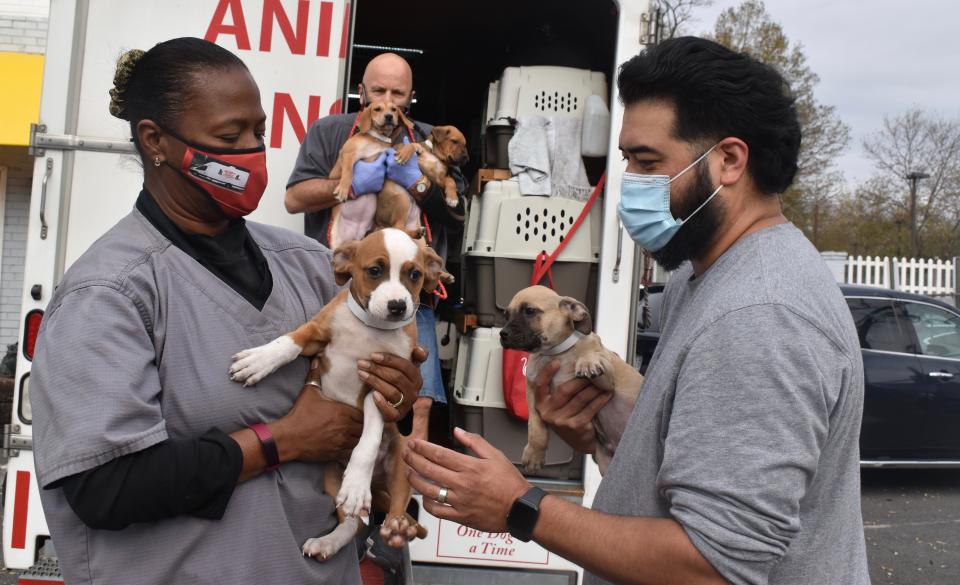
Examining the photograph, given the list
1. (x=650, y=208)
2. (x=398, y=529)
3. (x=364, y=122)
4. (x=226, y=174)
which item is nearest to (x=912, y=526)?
(x=364, y=122)

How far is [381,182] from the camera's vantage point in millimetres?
4578

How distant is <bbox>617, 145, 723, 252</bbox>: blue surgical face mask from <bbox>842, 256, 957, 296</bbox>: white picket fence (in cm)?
2547

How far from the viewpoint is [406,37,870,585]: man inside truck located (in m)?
1.46

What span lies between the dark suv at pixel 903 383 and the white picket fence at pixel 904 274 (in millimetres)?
17415

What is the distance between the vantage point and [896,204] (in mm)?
33938

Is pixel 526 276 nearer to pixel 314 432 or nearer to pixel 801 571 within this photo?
pixel 314 432

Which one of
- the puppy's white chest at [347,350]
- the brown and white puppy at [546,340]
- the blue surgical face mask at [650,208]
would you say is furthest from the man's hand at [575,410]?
the blue surgical face mask at [650,208]

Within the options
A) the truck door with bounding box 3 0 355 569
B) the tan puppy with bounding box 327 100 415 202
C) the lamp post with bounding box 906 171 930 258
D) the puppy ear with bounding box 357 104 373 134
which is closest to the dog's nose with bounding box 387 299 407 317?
the truck door with bounding box 3 0 355 569

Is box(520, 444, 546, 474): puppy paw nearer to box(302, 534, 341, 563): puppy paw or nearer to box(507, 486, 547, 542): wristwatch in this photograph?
box(302, 534, 341, 563): puppy paw

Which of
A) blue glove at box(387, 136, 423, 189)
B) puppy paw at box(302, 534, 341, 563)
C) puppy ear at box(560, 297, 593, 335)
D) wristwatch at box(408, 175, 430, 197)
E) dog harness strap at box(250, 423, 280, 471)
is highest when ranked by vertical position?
blue glove at box(387, 136, 423, 189)

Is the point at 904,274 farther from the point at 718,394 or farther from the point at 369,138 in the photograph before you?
the point at 718,394

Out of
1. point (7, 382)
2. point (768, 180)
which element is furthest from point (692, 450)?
point (7, 382)

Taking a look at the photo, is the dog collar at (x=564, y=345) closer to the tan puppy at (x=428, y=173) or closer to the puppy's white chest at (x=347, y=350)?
the puppy's white chest at (x=347, y=350)

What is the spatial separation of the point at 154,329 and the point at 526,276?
2.93 meters
